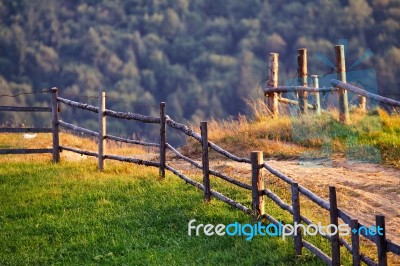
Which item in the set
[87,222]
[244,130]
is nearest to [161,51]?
[244,130]

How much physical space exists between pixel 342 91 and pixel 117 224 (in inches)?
300

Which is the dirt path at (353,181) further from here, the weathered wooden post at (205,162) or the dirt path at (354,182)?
the weathered wooden post at (205,162)

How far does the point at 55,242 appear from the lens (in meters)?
9.37

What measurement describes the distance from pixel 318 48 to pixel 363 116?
1532 inches

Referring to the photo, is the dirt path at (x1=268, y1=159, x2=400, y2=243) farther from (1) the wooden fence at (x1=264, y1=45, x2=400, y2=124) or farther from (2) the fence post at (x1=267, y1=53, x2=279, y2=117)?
(2) the fence post at (x1=267, y1=53, x2=279, y2=117)

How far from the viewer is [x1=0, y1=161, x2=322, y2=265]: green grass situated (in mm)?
8477

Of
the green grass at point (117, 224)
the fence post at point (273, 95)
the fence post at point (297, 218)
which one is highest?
the fence post at point (273, 95)

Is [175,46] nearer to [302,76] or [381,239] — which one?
[302,76]

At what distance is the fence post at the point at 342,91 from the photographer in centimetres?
1589

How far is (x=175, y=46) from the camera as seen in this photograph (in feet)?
209

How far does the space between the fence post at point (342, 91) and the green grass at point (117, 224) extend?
526cm

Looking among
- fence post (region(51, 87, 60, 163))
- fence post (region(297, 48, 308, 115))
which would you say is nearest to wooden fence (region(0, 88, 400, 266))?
fence post (region(51, 87, 60, 163))

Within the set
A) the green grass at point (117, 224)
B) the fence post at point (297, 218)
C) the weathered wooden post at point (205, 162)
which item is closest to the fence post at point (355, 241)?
the green grass at point (117, 224)

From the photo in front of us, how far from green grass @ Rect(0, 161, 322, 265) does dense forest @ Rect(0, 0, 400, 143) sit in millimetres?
37164
